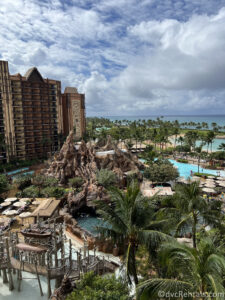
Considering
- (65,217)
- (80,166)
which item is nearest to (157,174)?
(80,166)

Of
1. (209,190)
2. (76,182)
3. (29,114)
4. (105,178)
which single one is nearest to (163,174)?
(209,190)

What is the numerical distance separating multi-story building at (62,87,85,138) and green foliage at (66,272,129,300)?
69.8 m

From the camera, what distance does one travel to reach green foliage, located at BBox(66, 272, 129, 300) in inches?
344

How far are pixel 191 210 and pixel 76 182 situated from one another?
27702 mm

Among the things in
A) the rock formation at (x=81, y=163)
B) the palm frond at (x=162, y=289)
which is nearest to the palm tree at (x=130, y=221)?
the palm frond at (x=162, y=289)

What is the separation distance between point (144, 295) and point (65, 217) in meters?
20.5

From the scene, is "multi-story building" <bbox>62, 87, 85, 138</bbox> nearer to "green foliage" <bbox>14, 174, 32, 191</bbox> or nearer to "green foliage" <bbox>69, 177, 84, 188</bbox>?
"green foliage" <bbox>14, 174, 32, 191</bbox>

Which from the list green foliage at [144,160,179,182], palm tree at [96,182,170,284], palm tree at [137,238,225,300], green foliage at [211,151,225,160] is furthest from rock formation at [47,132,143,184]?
palm tree at [137,238,225,300]

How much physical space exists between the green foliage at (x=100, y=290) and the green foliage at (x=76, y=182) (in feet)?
92.5

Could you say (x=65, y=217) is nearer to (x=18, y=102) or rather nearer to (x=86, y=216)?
(x=86, y=216)

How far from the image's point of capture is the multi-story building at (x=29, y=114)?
58938mm

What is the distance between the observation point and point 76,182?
38.2 m

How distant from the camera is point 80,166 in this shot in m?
42.3

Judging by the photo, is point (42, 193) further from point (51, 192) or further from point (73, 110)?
point (73, 110)
